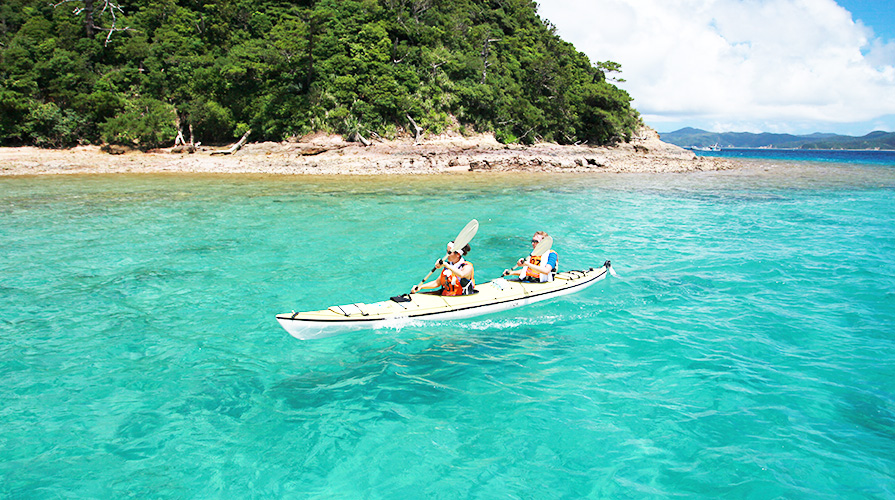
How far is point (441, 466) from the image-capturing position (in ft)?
16.5

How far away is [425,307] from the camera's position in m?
8.09

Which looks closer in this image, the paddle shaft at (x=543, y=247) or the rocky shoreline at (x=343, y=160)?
the paddle shaft at (x=543, y=247)

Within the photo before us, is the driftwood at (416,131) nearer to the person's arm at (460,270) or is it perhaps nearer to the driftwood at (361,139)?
the driftwood at (361,139)

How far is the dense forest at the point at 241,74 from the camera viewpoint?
33.3 metres

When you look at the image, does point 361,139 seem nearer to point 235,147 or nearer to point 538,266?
point 235,147

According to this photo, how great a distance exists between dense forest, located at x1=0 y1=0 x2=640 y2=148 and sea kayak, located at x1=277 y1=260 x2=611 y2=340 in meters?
29.5

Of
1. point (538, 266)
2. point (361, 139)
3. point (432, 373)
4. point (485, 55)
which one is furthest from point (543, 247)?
point (485, 55)

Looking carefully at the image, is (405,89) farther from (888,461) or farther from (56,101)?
(888,461)

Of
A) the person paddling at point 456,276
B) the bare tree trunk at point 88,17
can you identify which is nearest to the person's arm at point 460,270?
the person paddling at point 456,276

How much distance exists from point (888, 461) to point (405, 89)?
37.5 metres

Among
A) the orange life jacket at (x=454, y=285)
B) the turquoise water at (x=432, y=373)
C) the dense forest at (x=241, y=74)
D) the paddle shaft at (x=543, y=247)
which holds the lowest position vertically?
the turquoise water at (x=432, y=373)

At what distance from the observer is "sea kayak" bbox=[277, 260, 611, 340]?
7.21 metres

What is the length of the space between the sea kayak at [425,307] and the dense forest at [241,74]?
29512mm

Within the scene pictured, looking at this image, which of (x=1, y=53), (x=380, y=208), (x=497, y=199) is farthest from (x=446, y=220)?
(x=1, y=53)
